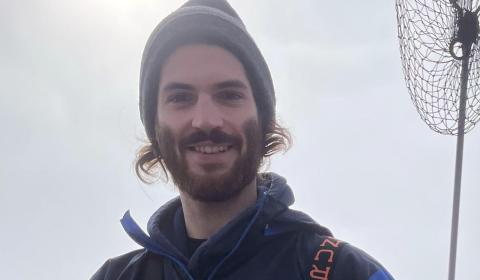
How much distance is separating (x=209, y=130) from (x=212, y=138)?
5 centimetres

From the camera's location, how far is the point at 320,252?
3.44 metres

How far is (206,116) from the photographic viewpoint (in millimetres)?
3916

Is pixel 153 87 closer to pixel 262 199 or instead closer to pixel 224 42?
pixel 224 42

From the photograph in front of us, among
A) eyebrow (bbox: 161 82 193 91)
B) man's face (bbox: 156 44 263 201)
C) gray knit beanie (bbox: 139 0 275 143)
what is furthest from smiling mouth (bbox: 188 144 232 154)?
gray knit beanie (bbox: 139 0 275 143)

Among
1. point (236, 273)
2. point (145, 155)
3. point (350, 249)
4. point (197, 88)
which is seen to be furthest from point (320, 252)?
point (145, 155)

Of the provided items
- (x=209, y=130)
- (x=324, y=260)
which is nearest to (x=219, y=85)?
(x=209, y=130)

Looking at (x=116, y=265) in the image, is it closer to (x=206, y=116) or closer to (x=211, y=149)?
(x=211, y=149)

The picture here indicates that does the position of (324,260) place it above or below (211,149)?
below

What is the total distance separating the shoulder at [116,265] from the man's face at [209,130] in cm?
58

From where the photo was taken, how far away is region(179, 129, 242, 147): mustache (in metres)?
3.88

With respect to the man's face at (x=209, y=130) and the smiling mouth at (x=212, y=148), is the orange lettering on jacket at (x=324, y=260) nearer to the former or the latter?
the man's face at (x=209, y=130)

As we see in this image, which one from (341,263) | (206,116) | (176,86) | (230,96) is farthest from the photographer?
(176,86)

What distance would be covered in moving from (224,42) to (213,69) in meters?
0.28

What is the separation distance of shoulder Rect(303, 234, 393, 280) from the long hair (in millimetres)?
1260
